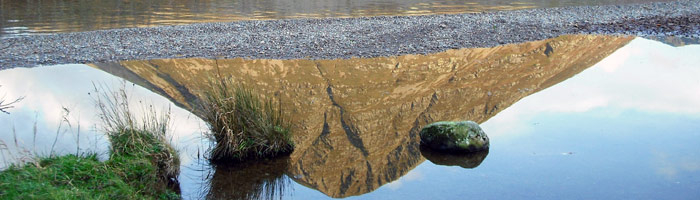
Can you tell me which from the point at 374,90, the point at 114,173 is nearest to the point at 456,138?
the point at 114,173

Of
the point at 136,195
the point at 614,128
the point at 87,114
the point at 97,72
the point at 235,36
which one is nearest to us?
the point at 136,195

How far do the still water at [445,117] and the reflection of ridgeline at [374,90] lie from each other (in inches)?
1.6

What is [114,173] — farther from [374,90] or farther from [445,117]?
[374,90]

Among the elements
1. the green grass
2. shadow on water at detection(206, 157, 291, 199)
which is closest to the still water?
shadow on water at detection(206, 157, 291, 199)

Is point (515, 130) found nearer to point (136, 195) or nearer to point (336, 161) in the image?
point (336, 161)

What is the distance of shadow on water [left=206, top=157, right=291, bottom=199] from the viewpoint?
735 centimetres

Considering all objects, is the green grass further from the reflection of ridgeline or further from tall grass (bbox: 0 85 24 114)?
tall grass (bbox: 0 85 24 114)

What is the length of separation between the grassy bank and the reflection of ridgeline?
1620 mm

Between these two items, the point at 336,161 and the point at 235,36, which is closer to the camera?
the point at 336,161

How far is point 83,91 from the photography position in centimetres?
1325

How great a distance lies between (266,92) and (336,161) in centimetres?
404

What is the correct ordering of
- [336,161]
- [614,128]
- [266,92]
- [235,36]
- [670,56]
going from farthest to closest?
1. [235,36]
2. [670,56]
3. [266,92]
4. [614,128]
5. [336,161]

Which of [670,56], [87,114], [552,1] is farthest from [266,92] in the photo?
[552,1]

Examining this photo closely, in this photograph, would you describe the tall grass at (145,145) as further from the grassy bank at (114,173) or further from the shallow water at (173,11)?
the shallow water at (173,11)
